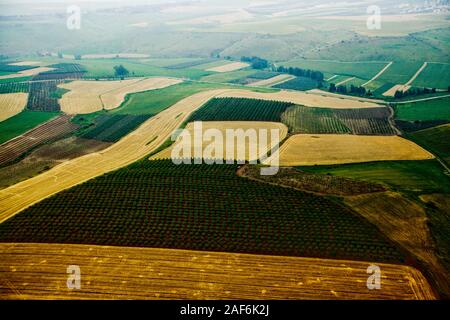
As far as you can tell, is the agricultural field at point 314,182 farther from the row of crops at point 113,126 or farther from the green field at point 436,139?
the row of crops at point 113,126

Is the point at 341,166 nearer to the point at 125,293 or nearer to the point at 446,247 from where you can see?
the point at 446,247

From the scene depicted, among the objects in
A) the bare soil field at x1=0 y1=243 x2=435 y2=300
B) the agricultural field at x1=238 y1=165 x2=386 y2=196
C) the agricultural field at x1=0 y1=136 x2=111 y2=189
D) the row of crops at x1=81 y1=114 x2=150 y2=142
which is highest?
the row of crops at x1=81 y1=114 x2=150 y2=142

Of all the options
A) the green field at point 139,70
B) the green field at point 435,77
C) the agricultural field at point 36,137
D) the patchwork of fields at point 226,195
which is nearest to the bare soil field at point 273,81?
the green field at point 139,70

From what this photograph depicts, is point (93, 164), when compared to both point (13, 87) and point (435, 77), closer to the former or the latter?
point (13, 87)

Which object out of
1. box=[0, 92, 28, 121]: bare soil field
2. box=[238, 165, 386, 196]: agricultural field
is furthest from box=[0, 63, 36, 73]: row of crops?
box=[238, 165, 386, 196]: agricultural field

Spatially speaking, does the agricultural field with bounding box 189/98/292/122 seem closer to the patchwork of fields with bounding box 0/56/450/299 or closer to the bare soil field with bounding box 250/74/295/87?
the patchwork of fields with bounding box 0/56/450/299
